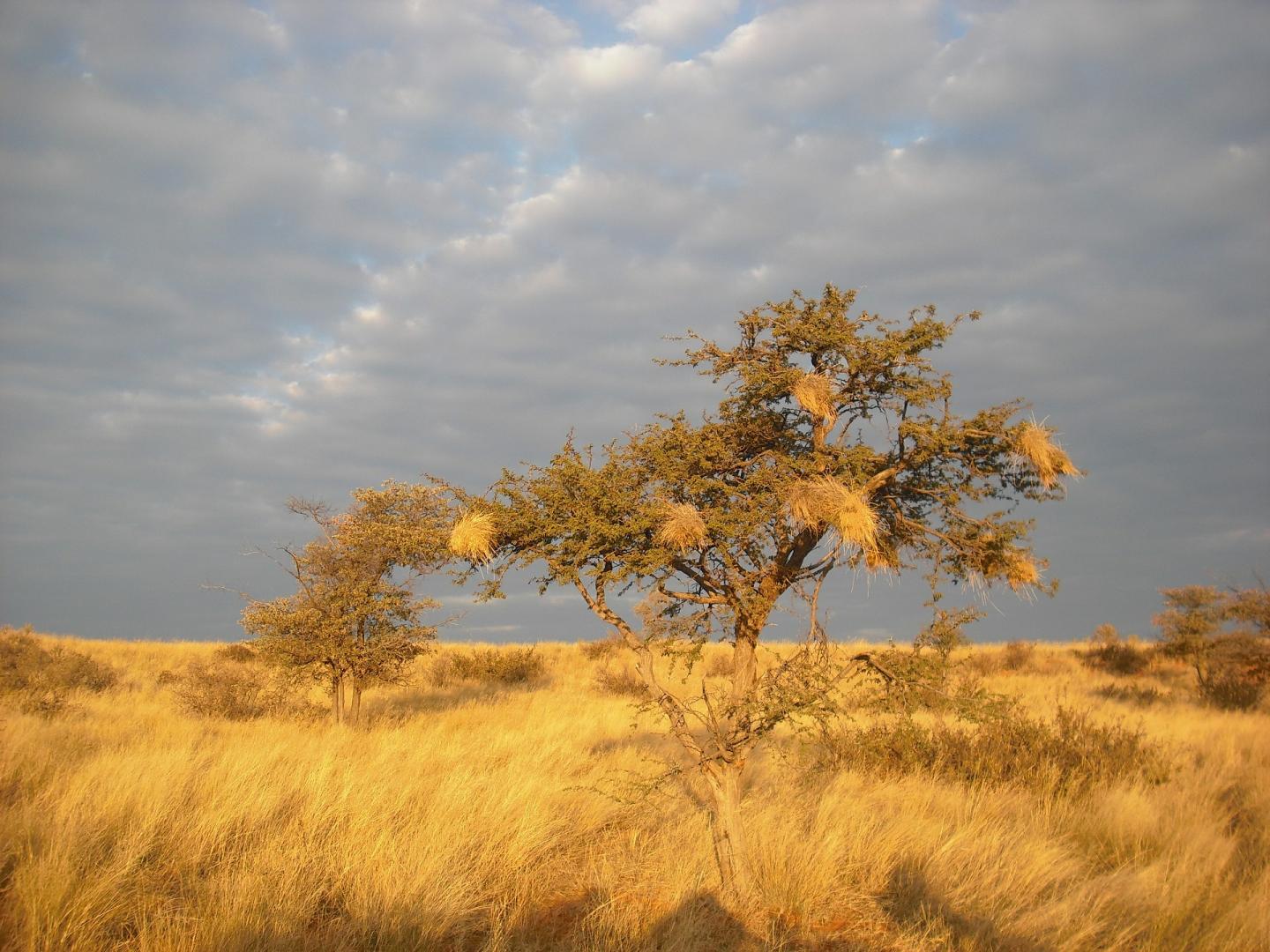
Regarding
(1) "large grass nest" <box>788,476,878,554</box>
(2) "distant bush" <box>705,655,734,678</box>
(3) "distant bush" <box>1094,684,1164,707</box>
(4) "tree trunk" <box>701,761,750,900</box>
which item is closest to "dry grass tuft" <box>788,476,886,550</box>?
(1) "large grass nest" <box>788,476,878,554</box>

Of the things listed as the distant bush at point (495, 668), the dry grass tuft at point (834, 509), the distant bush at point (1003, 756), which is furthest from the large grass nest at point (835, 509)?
the distant bush at point (495, 668)

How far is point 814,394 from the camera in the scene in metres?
6.36

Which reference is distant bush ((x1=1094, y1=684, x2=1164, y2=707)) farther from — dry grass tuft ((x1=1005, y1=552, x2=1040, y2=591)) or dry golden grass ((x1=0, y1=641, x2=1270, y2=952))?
dry grass tuft ((x1=1005, y1=552, x2=1040, y2=591))

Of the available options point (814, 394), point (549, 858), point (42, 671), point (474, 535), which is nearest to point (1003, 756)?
point (549, 858)

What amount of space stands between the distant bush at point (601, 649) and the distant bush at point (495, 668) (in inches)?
297

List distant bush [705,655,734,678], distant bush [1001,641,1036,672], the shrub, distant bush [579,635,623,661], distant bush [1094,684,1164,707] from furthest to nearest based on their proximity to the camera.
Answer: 1. distant bush [579,635,623,661]
2. distant bush [1001,641,1036,672]
3. distant bush [705,655,734,678]
4. distant bush [1094,684,1164,707]
5. the shrub

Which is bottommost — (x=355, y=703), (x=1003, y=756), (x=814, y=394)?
(x=1003, y=756)

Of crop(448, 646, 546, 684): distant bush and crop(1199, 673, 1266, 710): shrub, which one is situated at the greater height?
crop(448, 646, 546, 684): distant bush

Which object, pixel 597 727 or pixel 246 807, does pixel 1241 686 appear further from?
pixel 246 807

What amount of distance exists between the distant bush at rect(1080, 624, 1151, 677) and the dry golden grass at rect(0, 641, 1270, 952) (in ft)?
75.0

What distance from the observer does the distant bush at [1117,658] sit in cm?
3166

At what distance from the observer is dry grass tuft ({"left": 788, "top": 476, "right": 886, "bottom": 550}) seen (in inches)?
216

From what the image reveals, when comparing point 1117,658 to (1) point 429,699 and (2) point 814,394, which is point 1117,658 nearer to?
(1) point 429,699

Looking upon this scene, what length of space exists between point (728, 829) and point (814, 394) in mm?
3794
